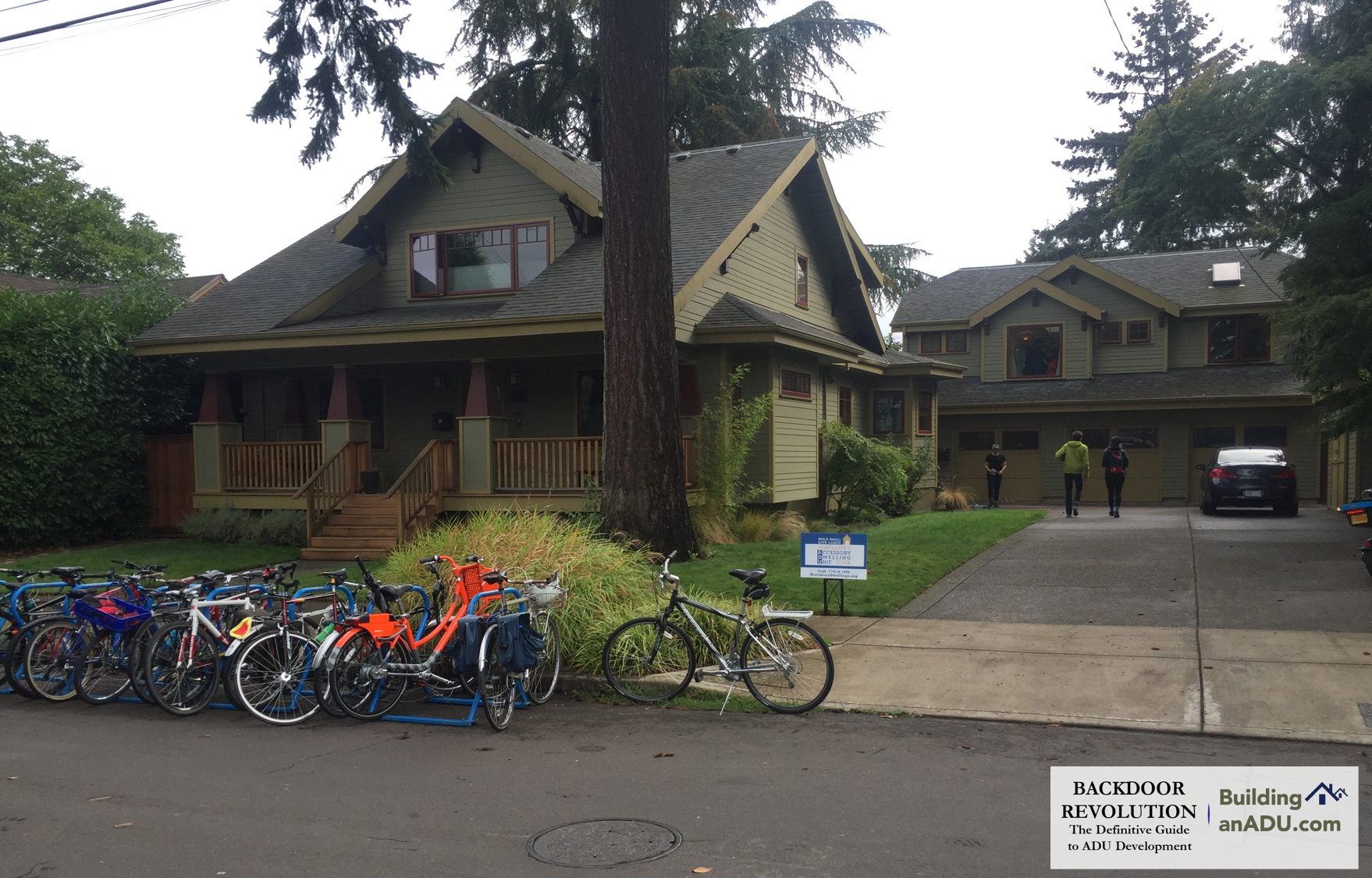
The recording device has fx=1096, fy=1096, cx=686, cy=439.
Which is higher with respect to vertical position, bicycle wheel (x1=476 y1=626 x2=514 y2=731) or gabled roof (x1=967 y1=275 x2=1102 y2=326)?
gabled roof (x1=967 y1=275 x2=1102 y2=326)

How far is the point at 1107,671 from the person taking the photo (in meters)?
8.30

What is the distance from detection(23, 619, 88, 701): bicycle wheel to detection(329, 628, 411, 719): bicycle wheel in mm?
2273

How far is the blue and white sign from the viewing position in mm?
10461

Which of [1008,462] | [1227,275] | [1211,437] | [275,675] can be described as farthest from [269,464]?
[1227,275]

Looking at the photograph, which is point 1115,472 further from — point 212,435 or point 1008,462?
point 212,435

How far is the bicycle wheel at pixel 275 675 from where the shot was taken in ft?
24.6

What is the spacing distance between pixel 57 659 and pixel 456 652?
324cm

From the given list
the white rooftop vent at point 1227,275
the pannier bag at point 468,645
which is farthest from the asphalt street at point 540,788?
the white rooftop vent at point 1227,275

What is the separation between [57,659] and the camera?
8.34 meters

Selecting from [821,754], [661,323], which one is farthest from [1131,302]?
[821,754]

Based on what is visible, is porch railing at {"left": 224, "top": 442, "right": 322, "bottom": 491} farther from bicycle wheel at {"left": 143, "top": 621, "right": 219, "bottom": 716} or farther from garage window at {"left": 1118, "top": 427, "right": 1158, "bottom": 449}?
garage window at {"left": 1118, "top": 427, "right": 1158, "bottom": 449}

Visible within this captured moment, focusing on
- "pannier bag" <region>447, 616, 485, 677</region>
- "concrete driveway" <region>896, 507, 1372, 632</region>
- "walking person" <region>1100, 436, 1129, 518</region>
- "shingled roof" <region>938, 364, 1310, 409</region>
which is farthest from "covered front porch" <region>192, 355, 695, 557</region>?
"shingled roof" <region>938, 364, 1310, 409</region>

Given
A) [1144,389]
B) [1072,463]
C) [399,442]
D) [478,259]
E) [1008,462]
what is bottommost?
[1008,462]

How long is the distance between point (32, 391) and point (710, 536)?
34.9ft
